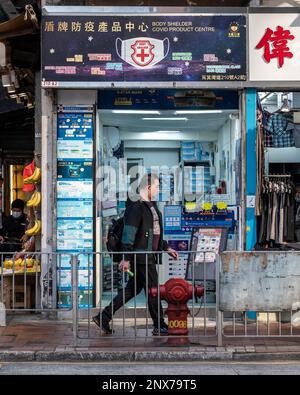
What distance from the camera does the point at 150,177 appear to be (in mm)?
9953

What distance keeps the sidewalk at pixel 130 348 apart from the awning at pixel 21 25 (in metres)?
4.53

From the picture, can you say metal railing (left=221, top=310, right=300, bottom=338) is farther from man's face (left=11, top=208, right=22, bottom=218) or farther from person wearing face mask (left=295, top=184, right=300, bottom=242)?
man's face (left=11, top=208, right=22, bottom=218)

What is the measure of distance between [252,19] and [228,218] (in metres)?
3.03

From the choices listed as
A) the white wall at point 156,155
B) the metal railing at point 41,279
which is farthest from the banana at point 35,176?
the white wall at point 156,155

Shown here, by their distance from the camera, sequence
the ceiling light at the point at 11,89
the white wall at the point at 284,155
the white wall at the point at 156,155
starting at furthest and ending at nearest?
1. the white wall at the point at 284,155
2. the ceiling light at the point at 11,89
3. the white wall at the point at 156,155

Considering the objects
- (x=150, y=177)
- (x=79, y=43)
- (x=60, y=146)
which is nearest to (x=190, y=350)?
(x=150, y=177)

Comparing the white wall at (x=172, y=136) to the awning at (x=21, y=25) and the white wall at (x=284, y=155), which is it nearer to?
the white wall at (x=284, y=155)

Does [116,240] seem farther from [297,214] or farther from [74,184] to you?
[297,214]

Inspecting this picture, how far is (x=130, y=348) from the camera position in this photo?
9.09 metres

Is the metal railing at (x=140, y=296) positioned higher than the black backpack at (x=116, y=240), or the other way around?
the black backpack at (x=116, y=240)

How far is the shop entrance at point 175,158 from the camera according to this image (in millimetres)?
11758

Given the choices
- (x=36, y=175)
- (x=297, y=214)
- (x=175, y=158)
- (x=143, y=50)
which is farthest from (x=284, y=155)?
(x=36, y=175)

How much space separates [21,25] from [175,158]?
331 centimetres
